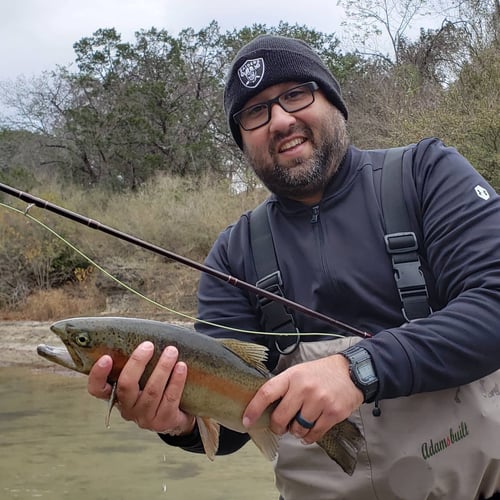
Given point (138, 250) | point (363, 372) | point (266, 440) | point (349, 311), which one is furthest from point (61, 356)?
point (138, 250)

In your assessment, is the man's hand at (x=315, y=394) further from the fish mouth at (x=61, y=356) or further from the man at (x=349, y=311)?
the fish mouth at (x=61, y=356)

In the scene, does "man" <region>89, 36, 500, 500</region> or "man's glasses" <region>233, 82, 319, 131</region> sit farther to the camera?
"man's glasses" <region>233, 82, 319, 131</region>

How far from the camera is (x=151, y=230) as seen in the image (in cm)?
2523

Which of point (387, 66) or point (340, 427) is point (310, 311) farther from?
point (387, 66)

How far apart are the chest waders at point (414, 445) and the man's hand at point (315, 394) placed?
1.12 ft

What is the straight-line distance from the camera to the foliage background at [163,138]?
2002cm

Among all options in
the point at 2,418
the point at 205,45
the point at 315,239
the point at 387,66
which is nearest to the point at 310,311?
the point at 315,239

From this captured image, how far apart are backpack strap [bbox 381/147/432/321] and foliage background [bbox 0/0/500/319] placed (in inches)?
571

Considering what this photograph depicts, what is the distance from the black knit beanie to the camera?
10.9ft

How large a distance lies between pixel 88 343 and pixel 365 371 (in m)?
0.91

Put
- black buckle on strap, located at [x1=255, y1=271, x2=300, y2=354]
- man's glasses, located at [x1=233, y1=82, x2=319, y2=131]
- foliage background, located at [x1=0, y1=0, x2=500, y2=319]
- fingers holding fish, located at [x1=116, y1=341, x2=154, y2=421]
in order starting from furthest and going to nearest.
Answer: foliage background, located at [x1=0, y1=0, x2=500, y2=319] < man's glasses, located at [x1=233, y1=82, x2=319, y2=131] < black buckle on strap, located at [x1=255, y1=271, x2=300, y2=354] < fingers holding fish, located at [x1=116, y1=341, x2=154, y2=421]

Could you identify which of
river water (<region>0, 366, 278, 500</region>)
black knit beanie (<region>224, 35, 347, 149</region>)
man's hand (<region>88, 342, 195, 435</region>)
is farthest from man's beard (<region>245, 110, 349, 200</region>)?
river water (<region>0, 366, 278, 500</region>)

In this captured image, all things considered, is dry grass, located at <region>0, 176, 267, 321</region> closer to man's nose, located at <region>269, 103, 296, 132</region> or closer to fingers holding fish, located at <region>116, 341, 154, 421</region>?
man's nose, located at <region>269, 103, 296, 132</region>

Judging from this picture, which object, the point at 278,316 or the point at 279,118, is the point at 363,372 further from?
the point at 279,118
